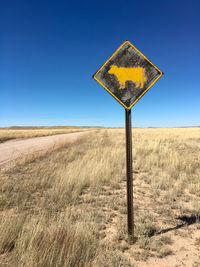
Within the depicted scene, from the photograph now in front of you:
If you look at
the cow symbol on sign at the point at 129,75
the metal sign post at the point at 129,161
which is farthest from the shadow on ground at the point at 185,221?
the cow symbol on sign at the point at 129,75

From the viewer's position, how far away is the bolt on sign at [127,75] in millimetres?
2314

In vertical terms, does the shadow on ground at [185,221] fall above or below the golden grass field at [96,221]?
below

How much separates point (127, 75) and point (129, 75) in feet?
0.10

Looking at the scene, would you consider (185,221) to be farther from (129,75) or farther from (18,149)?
(18,149)

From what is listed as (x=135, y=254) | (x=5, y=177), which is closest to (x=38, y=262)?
(x=135, y=254)

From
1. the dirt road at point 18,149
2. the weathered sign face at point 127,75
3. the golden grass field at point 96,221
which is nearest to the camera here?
the golden grass field at point 96,221

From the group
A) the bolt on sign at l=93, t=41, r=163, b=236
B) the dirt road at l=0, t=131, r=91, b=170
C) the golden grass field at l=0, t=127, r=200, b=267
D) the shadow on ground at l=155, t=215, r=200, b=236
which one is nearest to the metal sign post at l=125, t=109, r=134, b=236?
the bolt on sign at l=93, t=41, r=163, b=236

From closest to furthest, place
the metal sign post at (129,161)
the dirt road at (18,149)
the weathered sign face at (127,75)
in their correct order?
1. the weathered sign face at (127,75)
2. the metal sign post at (129,161)
3. the dirt road at (18,149)

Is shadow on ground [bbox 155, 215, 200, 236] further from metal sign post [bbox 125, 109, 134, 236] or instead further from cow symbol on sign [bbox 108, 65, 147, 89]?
cow symbol on sign [bbox 108, 65, 147, 89]

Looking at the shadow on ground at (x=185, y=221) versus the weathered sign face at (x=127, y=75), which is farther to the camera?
the shadow on ground at (x=185, y=221)

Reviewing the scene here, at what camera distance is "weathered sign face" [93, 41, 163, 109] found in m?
2.31

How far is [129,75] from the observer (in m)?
2.33

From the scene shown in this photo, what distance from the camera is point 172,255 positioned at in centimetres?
235

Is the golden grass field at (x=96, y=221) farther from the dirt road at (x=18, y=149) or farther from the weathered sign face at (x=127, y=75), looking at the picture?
the dirt road at (x=18, y=149)
